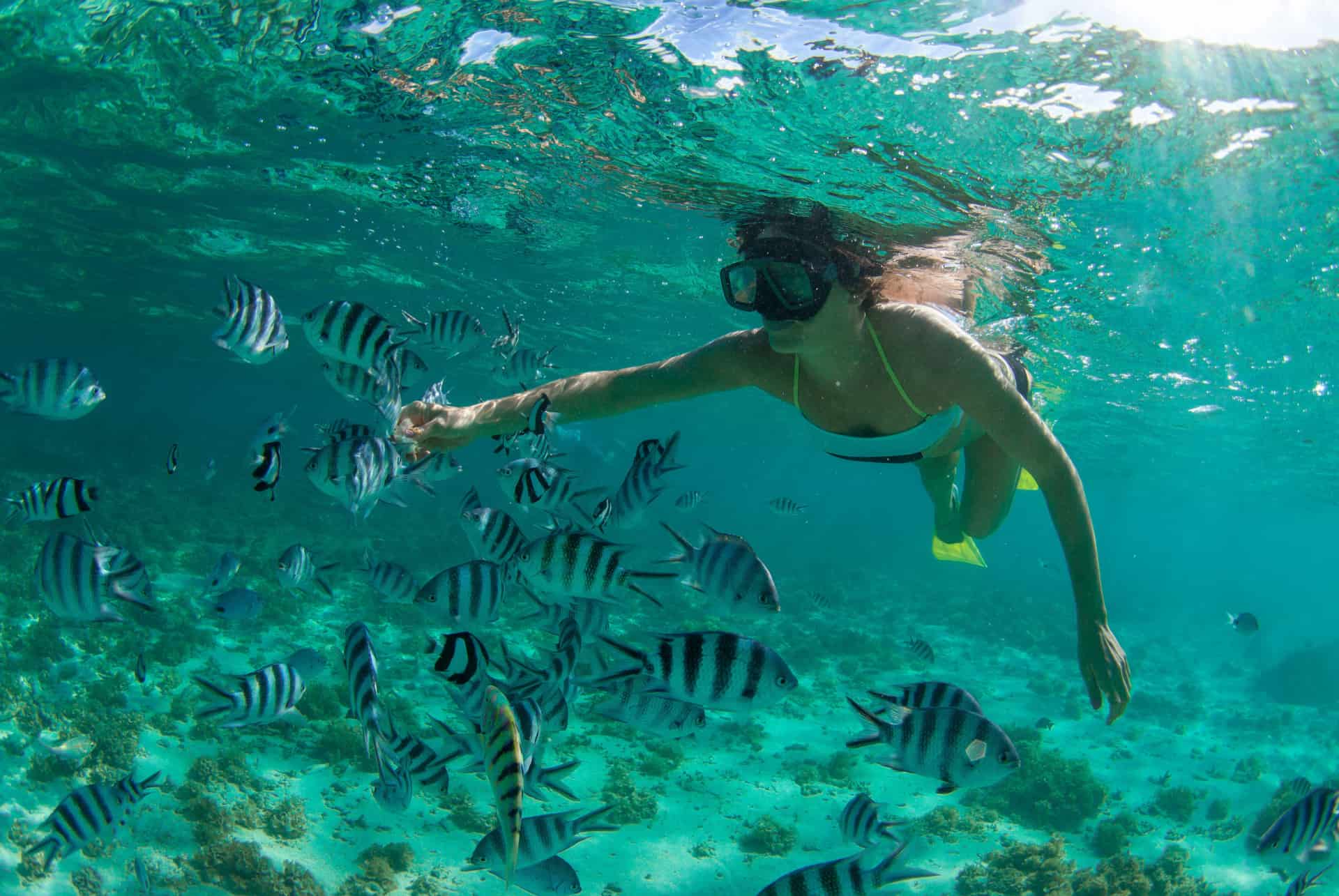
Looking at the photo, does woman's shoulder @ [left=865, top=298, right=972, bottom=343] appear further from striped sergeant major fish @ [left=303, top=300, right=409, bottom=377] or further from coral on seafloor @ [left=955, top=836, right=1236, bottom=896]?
coral on seafloor @ [left=955, top=836, right=1236, bottom=896]

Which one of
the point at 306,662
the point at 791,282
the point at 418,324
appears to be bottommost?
the point at 306,662

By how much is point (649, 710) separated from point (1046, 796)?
993 centimetres

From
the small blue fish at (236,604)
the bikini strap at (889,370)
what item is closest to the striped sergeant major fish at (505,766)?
the bikini strap at (889,370)

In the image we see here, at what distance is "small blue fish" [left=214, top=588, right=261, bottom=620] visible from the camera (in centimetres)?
669

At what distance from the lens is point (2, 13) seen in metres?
10.2

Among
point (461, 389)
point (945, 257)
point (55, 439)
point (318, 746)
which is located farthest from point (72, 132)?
point (461, 389)

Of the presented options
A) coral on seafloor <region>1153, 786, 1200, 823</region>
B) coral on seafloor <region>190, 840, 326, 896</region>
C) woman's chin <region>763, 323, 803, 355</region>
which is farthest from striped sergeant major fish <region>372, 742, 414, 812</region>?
coral on seafloor <region>1153, 786, 1200, 823</region>

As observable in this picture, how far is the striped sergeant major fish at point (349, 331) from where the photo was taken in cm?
455

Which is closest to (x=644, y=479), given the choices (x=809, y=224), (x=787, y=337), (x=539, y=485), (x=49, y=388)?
(x=539, y=485)

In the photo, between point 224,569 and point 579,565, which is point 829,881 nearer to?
point 579,565

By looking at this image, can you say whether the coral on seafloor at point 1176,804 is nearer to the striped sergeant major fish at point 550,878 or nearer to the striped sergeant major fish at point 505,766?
the striped sergeant major fish at point 550,878

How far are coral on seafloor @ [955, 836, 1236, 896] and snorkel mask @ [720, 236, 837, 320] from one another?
7667 millimetres

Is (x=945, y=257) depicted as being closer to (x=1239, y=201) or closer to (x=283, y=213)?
(x=1239, y=201)

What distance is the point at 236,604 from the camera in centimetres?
→ 674
